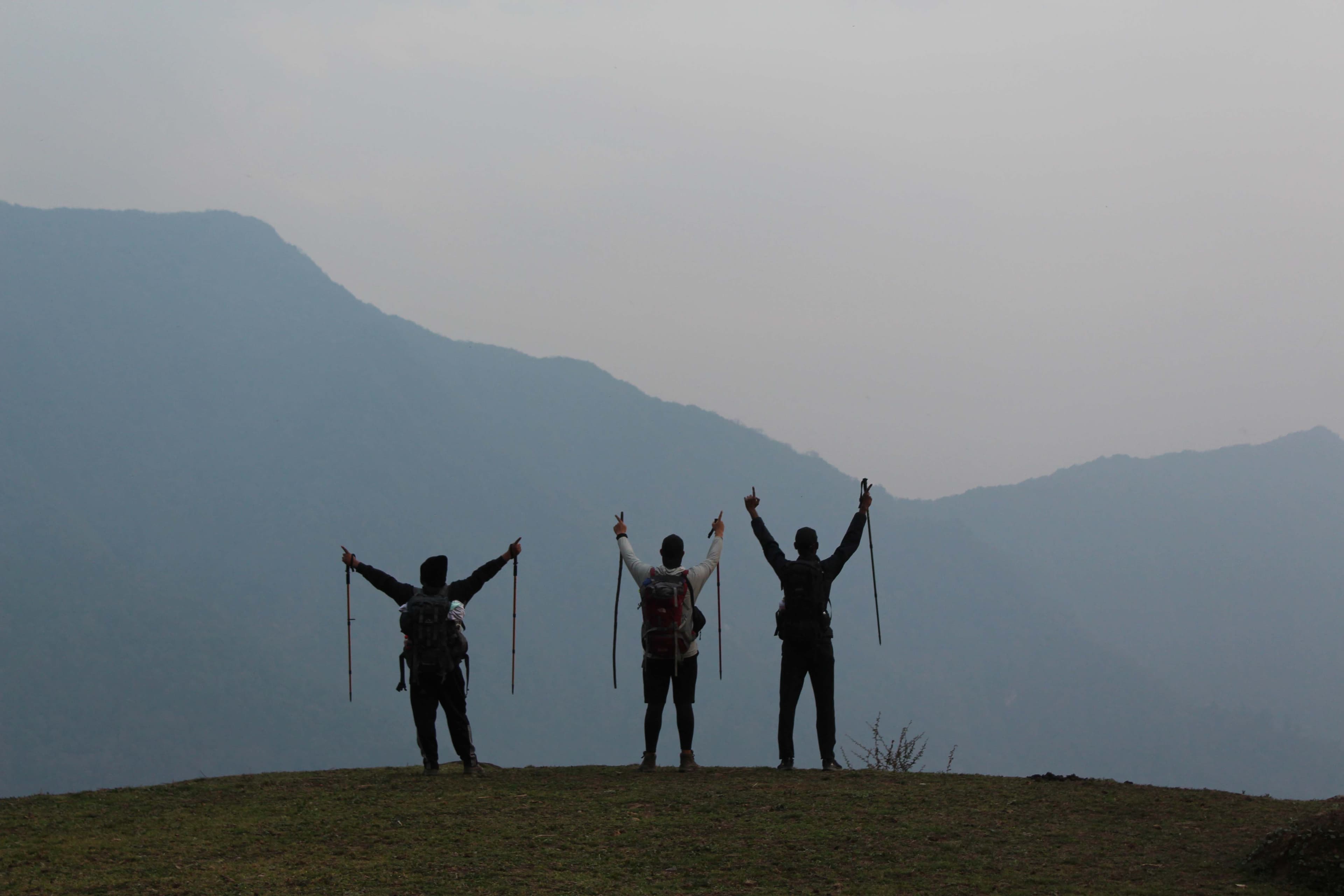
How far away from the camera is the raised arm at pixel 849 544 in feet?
39.2

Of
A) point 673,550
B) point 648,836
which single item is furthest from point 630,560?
point 648,836

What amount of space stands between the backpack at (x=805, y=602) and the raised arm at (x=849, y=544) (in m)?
0.10

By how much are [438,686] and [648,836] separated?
380 centimetres

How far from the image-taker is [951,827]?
30.2 ft

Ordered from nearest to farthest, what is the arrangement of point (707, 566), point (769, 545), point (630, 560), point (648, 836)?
point (648, 836) < point (769, 545) < point (707, 566) < point (630, 560)

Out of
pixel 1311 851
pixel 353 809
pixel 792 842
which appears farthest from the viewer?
pixel 353 809

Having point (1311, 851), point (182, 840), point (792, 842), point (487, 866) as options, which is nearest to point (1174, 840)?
point (1311, 851)

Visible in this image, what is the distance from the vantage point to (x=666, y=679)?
1209 cm

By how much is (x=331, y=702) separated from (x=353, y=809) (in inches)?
7457

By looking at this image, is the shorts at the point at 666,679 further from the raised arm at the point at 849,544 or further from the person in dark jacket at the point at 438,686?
the person in dark jacket at the point at 438,686

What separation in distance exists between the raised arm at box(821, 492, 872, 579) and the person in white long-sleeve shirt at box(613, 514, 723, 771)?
3.72ft

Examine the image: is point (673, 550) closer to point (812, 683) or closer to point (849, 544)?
point (849, 544)

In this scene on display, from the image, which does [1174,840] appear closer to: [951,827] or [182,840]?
[951,827]

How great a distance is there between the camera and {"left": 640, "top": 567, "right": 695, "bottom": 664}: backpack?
11852 mm
